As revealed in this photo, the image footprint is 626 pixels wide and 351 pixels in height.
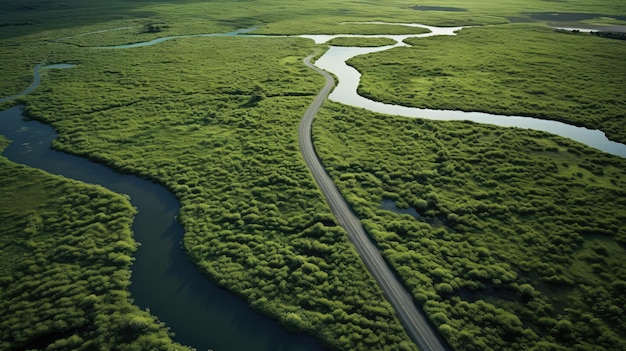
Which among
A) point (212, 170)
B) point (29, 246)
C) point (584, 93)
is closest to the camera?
point (29, 246)

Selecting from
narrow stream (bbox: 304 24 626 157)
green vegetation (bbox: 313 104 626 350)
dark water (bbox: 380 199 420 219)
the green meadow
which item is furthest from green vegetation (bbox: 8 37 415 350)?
narrow stream (bbox: 304 24 626 157)

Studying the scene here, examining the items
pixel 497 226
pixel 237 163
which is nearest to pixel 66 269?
pixel 237 163

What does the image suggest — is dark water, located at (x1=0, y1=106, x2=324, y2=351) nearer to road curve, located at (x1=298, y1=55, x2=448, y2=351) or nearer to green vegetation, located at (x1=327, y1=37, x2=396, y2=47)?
road curve, located at (x1=298, y1=55, x2=448, y2=351)

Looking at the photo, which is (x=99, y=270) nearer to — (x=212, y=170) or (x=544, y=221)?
(x=212, y=170)

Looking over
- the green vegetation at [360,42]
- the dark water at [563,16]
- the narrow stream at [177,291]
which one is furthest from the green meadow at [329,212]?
the dark water at [563,16]

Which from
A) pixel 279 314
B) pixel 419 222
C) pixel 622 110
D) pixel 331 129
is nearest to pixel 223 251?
pixel 279 314

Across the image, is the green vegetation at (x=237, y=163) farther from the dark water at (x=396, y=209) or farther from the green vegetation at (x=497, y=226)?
the dark water at (x=396, y=209)

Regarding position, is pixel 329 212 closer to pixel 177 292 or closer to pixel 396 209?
pixel 396 209
